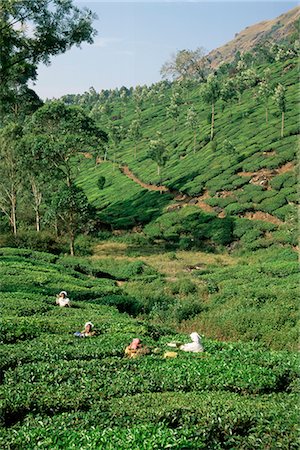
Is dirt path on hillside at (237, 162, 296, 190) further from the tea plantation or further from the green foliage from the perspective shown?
the tea plantation

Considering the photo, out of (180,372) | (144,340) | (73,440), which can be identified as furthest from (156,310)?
(73,440)

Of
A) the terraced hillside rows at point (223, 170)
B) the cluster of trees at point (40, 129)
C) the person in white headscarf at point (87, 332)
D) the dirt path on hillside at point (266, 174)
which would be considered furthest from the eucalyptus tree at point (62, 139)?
the person in white headscarf at point (87, 332)

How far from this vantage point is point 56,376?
11.4 meters

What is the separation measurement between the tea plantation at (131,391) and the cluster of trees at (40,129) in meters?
11.2

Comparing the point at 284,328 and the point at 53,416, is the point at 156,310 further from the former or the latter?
the point at 53,416

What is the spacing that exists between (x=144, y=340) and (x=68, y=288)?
11760mm

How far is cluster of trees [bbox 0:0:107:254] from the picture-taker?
19375 mm

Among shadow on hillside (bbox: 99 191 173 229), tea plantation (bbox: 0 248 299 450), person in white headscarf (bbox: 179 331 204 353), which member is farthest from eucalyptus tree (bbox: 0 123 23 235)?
person in white headscarf (bbox: 179 331 204 353)

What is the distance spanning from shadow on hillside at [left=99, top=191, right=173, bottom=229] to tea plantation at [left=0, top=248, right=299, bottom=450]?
1818 inches

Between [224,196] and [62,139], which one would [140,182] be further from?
[62,139]

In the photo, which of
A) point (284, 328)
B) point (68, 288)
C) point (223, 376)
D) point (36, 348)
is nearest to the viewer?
point (223, 376)

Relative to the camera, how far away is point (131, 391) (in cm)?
1060

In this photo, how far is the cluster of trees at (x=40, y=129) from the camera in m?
19.4

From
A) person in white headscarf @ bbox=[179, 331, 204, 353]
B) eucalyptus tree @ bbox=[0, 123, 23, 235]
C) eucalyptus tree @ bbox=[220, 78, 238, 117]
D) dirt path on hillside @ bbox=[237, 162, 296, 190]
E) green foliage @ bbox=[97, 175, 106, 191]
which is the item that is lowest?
person in white headscarf @ bbox=[179, 331, 204, 353]
